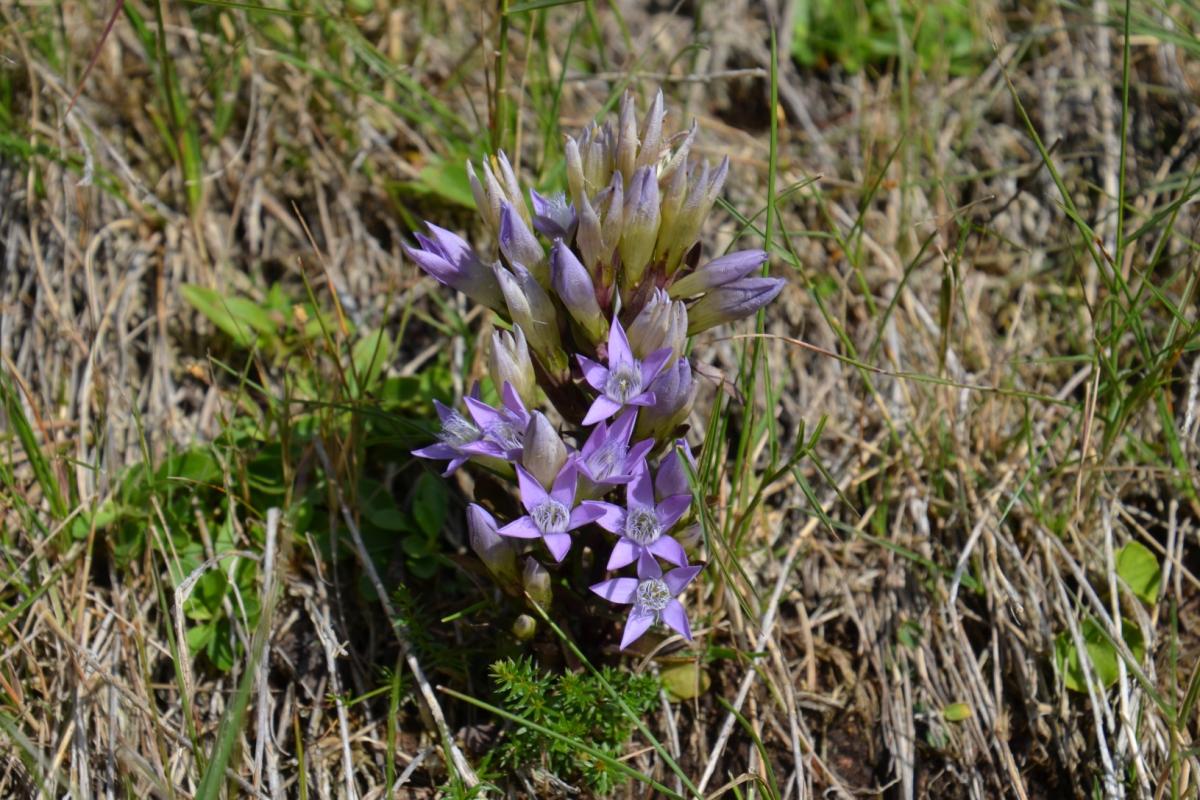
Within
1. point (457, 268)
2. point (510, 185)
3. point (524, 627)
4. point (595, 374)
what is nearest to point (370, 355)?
point (457, 268)

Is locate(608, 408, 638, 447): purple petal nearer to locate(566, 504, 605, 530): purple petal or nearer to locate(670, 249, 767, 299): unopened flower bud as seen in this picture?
locate(566, 504, 605, 530): purple petal

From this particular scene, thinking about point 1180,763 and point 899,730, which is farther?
point 899,730

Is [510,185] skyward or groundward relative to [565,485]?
skyward

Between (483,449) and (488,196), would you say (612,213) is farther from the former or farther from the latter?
(483,449)

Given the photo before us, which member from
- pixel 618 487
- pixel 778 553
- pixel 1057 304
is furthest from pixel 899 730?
pixel 1057 304

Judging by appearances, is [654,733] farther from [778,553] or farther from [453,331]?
[453,331]

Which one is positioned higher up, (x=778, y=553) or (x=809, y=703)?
(x=778, y=553)

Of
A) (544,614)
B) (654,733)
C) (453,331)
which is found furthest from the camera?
(453,331)
